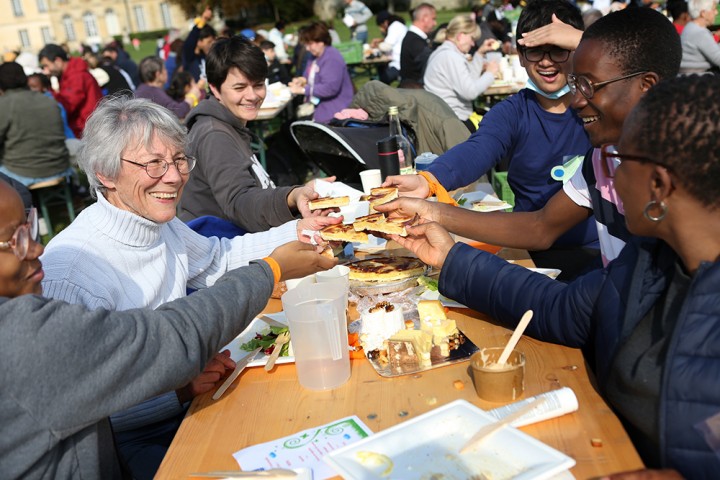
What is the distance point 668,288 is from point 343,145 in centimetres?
391

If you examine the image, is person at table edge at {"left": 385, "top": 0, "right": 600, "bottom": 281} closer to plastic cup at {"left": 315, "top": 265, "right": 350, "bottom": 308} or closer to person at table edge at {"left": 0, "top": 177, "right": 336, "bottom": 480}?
plastic cup at {"left": 315, "top": 265, "right": 350, "bottom": 308}

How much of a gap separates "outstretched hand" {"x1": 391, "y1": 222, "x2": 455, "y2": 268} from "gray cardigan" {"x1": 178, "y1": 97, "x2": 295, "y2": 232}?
1.16 meters

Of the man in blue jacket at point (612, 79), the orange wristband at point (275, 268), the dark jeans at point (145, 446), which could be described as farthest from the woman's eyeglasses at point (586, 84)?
the dark jeans at point (145, 446)

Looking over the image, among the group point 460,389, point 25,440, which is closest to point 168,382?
point 25,440

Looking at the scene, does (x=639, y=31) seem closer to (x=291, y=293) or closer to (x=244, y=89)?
(x=291, y=293)

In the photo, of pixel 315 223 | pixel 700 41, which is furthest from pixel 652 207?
pixel 700 41

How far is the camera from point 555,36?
3422 millimetres

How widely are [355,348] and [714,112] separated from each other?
124 centimetres

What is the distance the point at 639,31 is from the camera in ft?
7.73

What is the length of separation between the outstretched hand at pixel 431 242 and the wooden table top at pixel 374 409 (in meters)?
0.42

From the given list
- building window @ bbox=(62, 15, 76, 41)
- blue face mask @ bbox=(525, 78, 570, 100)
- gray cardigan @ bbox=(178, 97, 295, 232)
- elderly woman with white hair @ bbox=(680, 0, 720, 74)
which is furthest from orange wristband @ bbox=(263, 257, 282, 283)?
building window @ bbox=(62, 15, 76, 41)

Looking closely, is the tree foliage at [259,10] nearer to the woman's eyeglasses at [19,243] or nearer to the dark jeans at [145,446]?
the dark jeans at [145,446]

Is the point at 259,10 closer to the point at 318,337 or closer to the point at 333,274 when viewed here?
the point at 333,274

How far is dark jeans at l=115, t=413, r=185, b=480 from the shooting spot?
2184 mm
